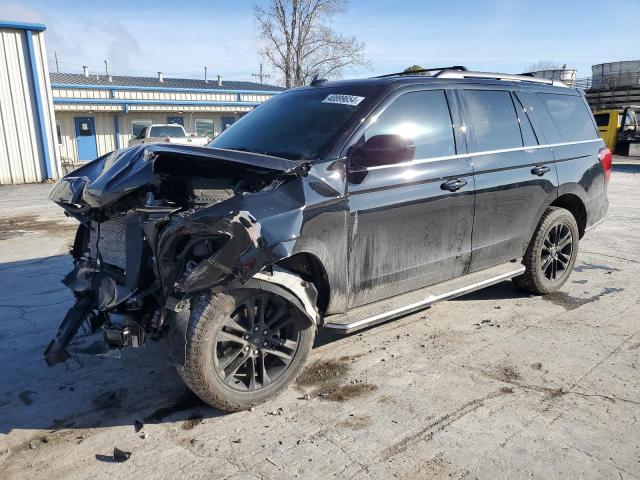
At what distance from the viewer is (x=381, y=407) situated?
3225 millimetres

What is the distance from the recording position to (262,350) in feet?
10.6

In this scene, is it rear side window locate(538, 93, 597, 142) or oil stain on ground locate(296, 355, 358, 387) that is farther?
rear side window locate(538, 93, 597, 142)

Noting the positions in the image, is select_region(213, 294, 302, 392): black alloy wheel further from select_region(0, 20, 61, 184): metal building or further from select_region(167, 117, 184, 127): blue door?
select_region(167, 117, 184, 127): blue door

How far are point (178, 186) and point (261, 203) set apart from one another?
2.90 feet

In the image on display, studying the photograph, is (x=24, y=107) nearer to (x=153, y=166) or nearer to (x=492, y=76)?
(x=153, y=166)

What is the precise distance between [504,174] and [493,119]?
50cm

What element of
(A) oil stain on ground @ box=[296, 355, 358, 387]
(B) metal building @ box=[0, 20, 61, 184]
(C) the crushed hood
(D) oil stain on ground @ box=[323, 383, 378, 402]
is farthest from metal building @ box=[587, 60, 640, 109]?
(C) the crushed hood

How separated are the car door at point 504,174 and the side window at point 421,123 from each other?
0.28 m

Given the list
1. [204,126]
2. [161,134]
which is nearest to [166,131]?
[161,134]

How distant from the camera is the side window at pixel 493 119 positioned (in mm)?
4297

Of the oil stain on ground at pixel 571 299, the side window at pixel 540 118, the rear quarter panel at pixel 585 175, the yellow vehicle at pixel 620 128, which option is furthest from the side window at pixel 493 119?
the yellow vehicle at pixel 620 128

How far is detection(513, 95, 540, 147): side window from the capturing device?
4.71 metres

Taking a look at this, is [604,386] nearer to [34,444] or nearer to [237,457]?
[237,457]

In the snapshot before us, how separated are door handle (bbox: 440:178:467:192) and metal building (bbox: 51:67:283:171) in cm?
2556
